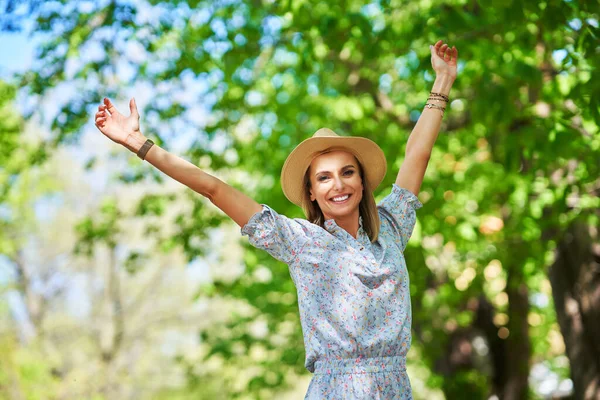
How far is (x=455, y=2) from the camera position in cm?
652

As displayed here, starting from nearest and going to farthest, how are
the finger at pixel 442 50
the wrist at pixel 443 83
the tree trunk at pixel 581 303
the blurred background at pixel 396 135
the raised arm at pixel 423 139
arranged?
the raised arm at pixel 423 139, the wrist at pixel 443 83, the finger at pixel 442 50, the blurred background at pixel 396 135, the tree trunk at pixel 581 303

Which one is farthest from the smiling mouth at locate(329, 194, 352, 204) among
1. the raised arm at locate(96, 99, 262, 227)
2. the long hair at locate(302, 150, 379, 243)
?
the raised arm at locate(96, 99, 262, 227)

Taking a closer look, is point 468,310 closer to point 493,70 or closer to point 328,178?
point 493,70

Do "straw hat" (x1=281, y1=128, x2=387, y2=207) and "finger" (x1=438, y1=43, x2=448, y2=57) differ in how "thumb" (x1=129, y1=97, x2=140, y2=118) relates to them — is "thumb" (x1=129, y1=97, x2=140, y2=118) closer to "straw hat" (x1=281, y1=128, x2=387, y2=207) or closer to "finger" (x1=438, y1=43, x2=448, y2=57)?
"straw hat" (x1=281, y1=128, x2=387, y2=207)

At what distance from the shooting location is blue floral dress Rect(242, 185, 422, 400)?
2.73 m

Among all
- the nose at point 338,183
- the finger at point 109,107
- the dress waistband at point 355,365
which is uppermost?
the finger at point 109,107

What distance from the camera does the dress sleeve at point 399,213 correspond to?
10.3 ft

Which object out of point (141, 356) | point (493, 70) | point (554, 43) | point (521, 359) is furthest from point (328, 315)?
point (141, 356)

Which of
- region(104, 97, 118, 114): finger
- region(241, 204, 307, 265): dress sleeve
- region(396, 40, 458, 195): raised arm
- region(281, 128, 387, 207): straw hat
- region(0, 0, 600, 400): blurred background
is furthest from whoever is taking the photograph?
region(0, 0, 600, 400): blurred background

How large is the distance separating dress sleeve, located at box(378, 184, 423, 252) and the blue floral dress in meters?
0.16

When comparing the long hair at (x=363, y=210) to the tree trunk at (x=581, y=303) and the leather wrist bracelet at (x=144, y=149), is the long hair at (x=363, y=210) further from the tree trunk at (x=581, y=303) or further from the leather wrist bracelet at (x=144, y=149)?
the tree trunk at (x=581, y=303)

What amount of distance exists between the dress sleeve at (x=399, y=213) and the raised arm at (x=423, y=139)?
46mm

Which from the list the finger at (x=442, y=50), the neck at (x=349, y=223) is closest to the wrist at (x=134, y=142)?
the neck at (x=349, y=223)

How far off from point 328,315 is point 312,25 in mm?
3821
